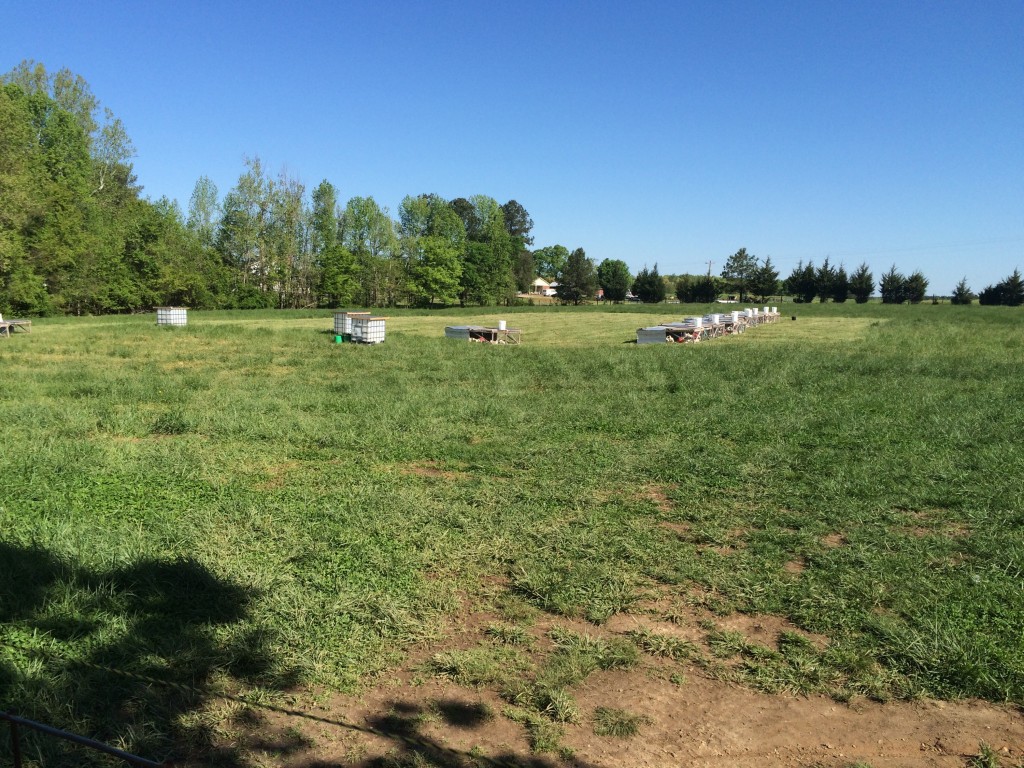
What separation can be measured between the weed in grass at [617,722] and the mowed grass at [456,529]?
2.68 ft

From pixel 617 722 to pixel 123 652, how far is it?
8.82 ft

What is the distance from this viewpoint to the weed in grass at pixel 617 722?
3148 mm

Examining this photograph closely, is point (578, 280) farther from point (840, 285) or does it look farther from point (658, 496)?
point (658, 496)

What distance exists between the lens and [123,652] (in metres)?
3.65

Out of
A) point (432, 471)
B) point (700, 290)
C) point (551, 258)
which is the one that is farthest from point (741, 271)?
point (432, 471)

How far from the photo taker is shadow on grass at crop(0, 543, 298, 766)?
304 cm

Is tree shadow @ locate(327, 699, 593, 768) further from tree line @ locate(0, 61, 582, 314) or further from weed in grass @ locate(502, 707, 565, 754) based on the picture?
tree line @ locate(0, 61, 582, 314)

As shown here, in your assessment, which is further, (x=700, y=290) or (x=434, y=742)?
(x=700, y=290)

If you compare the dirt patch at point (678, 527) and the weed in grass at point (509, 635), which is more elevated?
the dirt patch at point (678, 527)

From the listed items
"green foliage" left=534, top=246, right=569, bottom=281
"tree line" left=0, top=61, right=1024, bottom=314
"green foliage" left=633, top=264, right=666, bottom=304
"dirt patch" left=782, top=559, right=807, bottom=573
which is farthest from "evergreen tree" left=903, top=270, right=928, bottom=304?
"dirt patch" left=782, top=559, right=807, bottom=573

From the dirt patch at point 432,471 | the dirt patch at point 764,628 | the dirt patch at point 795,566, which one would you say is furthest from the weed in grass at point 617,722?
the dirt patch at point 432,471

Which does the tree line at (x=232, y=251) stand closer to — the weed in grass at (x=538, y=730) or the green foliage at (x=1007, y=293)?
the green foliage at (x=1007, y=293)

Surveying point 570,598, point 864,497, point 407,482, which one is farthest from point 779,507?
point 407,482

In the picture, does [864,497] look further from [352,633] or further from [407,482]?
[352,633]
